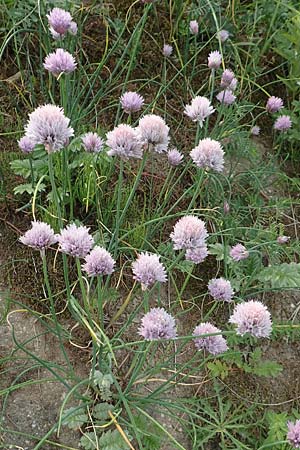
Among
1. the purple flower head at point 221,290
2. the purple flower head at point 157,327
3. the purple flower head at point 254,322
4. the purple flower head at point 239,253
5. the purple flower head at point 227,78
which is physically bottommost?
the purple flower head at point 239,253

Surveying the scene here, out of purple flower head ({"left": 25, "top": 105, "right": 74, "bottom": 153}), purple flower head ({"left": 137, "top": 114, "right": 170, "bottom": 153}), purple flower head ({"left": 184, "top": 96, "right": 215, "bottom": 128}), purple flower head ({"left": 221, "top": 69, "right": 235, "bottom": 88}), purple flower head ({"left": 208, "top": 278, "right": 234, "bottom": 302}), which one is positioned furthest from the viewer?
purple flower head ({"left": 221, "top": 69, "right": 235, "bottom": 88})

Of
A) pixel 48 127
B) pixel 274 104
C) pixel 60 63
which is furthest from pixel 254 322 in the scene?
pixel 274 104

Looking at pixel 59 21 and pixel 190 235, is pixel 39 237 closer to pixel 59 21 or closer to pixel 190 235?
pixel 190 235

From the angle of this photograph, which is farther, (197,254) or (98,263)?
(197,254)

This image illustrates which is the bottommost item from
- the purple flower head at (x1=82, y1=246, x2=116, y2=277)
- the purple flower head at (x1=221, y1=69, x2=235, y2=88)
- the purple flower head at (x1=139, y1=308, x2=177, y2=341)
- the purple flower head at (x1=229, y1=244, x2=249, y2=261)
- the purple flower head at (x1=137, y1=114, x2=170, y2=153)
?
the purple flower head at (x1=229, y1=244, x2=249, y2=261)

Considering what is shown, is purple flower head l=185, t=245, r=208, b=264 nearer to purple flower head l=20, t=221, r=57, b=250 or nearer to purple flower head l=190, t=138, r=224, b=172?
purple flower head l=190, t=138, r=224, b=172

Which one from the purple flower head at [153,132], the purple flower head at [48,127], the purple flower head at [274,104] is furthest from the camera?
the purple flower head at [274,104]

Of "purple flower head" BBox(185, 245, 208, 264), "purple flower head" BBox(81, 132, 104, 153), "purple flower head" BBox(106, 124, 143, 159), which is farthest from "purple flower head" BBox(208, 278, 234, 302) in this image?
"purple flower head" BBox(81, 132, 104, 153)

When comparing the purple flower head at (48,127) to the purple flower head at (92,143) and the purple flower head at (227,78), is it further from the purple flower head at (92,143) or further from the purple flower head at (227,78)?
the purple flower head at (227,78)

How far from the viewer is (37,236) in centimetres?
141

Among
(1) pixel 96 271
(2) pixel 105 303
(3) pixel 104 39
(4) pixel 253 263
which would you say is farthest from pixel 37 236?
(3) pixel 104 39

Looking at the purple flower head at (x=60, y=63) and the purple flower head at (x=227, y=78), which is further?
the purple flower head at (x=227, y=78)

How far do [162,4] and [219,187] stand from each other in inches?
38.6

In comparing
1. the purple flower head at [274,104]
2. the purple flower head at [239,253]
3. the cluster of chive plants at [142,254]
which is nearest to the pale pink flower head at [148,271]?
the cluster of chive plants at [142,254]
